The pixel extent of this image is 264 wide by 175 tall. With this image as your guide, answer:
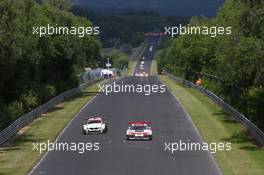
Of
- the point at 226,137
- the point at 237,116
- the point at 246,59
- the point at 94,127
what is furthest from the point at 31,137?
the point at 237,116

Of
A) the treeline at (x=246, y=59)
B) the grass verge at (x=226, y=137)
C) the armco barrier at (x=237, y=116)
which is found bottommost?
the grass verge at (x=226, y=137)

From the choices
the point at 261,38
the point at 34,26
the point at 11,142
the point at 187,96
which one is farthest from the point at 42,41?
the point at 261,38

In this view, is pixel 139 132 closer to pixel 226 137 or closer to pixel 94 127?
pixel 94 127

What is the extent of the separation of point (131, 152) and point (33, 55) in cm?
2833

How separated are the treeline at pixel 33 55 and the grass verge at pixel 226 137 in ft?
56.0

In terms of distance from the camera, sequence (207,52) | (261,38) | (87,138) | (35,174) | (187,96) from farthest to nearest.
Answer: (207,52), (187,96), (87,138), (261,38), (35,174)

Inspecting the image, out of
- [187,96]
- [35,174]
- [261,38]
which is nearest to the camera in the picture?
[35,174]

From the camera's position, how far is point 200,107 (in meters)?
79.9

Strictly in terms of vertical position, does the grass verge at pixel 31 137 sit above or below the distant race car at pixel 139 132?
below

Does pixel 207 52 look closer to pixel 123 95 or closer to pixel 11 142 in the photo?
pixel 123 95

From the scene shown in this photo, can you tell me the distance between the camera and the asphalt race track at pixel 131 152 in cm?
3756

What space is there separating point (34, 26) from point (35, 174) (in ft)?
133

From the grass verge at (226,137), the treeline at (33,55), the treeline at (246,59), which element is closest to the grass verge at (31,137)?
the treeline at (33,55)

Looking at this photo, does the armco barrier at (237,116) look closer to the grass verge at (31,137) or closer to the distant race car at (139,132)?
the distant race car at (139,132)
